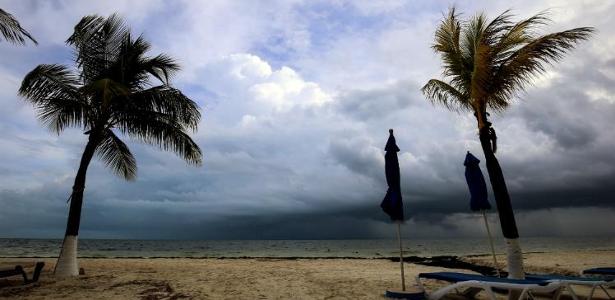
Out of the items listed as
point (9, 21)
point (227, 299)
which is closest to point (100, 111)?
point (9, 21)

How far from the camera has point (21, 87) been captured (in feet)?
31.0

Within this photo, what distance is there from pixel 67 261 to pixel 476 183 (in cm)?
981

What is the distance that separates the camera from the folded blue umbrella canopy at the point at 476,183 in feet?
28.2

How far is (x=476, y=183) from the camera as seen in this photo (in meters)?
8.62

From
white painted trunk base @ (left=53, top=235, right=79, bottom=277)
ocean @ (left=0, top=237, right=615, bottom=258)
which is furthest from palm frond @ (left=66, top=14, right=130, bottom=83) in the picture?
ocean @ (left=0, top=237, right=615, bottom=258)

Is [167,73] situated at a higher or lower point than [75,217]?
higher

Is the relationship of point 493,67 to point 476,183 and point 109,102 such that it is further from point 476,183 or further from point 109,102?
point 109,102

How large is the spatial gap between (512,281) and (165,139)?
9.33 meters

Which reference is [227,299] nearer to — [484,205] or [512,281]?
[512,281]

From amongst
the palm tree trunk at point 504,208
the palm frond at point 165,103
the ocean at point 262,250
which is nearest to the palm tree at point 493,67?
the palm tree trunk at point 504,208

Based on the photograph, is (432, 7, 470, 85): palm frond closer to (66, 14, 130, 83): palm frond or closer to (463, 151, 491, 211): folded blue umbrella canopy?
(463, 151, 491, 211): folded blue umbrella canopy

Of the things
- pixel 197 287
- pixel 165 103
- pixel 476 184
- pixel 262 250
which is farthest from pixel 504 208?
pixel 262 250

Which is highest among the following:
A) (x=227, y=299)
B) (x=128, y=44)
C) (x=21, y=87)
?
(x=128, y=44)

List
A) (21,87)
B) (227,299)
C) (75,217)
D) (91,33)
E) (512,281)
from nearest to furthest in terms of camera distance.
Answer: (512,281) → (227,299) → (21,87) → (75,217) → (91,33)
